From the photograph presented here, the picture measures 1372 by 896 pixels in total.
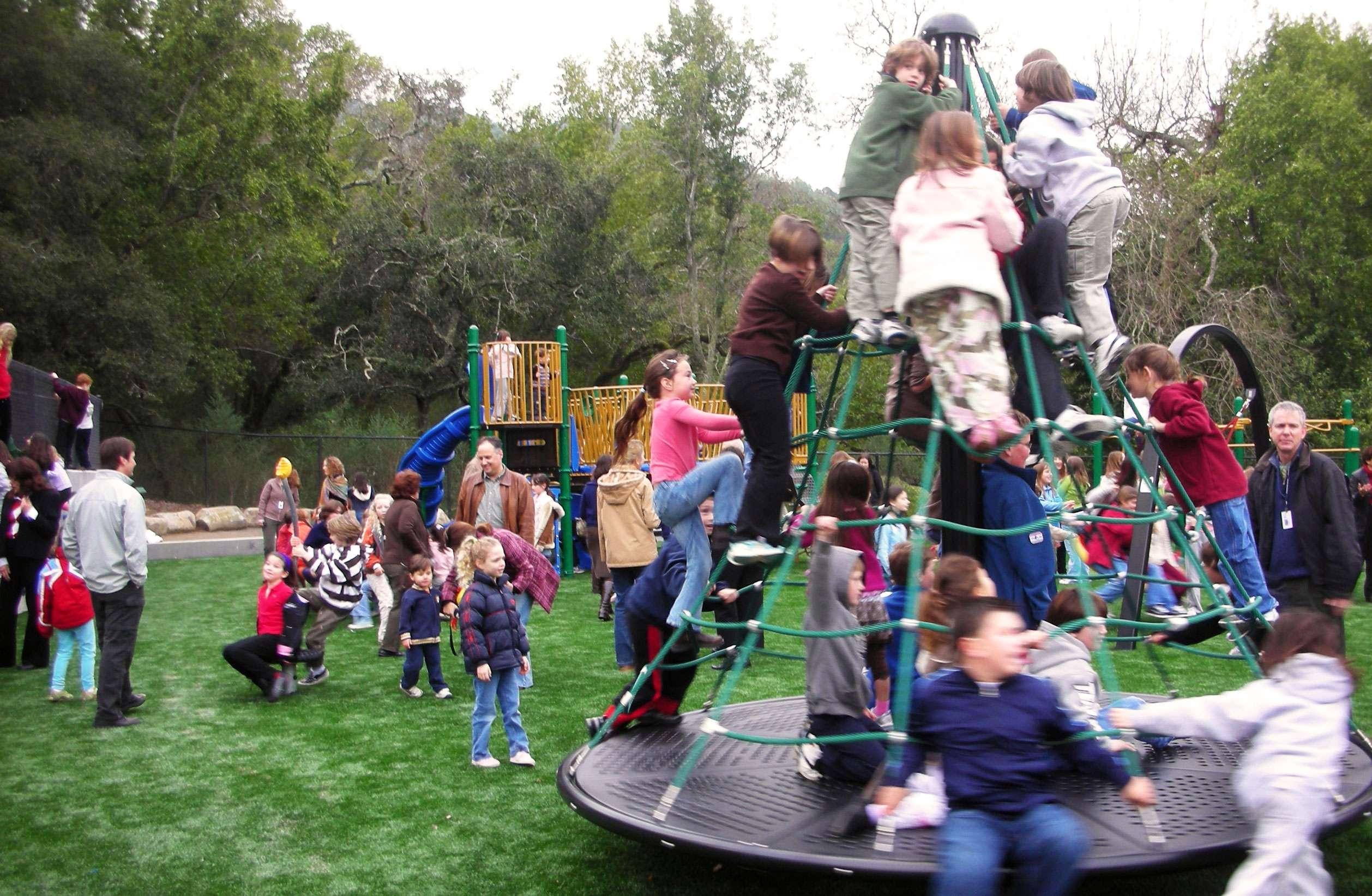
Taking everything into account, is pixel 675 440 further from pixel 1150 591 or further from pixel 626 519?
pixel 1150 591

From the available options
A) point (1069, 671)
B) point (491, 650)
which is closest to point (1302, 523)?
point (1069, 671)

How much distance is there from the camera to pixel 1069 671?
373 centimetres

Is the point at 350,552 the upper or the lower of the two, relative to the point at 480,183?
lower

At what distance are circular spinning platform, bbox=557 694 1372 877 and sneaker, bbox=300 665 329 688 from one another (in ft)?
10.5

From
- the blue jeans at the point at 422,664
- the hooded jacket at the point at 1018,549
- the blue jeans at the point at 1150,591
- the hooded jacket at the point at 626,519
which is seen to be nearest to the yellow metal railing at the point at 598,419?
the blue jeans at the point at 1150,591

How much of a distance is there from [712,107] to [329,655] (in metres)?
23.8

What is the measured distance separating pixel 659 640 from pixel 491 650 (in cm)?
75

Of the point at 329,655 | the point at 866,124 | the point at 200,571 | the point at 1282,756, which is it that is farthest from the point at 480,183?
the point at 1282,756

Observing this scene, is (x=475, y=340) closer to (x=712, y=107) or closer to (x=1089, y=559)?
(x=1089, y=559)

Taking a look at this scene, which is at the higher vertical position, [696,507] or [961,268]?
[961,268]

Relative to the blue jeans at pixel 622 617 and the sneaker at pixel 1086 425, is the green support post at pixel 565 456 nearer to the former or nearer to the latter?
the blue jeans at pixel 622 617

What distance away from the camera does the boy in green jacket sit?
4.32m

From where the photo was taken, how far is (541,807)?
486 cm

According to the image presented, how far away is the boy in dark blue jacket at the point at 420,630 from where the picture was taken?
6.81m
